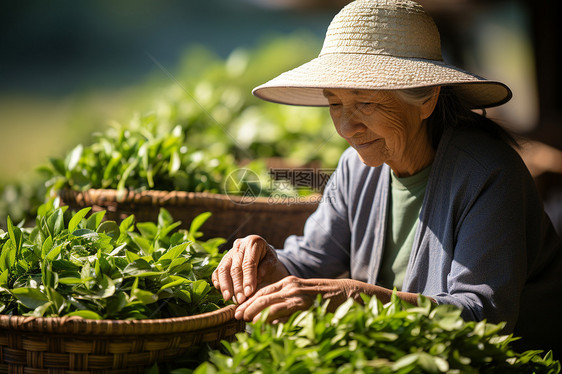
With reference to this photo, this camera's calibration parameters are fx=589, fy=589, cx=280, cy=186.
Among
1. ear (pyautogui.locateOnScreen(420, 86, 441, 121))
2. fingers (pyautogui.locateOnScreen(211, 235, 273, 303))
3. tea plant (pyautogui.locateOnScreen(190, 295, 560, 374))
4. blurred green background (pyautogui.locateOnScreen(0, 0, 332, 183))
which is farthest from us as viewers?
blurred green background (pyautogui.locateOnScreen(0, 0, 332, 183))

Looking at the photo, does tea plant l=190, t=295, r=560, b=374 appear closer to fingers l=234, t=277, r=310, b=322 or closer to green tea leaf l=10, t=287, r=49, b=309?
fingers l=234, t=277, r=310, b=322

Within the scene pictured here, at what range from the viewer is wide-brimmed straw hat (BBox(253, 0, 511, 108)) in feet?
4.30

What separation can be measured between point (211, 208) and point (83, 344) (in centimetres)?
93

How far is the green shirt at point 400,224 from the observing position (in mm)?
1660

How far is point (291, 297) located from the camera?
1123 millimetres

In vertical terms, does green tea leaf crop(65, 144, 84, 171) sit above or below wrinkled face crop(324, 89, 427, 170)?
below

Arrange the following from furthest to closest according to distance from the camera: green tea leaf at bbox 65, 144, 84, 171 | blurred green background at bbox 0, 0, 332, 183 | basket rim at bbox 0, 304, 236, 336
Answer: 1. blurred green background at bbox 0, 0, 332, 183
2. green tea leaf at bbox 65, 144, 84, 171
3. basket rim at bbox 0, 304, 236, 336

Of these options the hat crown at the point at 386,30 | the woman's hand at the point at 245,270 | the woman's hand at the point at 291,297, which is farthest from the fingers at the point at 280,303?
the hat crown at the point at 386,30

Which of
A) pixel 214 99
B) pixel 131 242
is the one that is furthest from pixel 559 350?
pixel 214 99

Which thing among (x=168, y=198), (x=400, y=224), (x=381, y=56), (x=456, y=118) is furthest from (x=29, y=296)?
(x=456, y=118)

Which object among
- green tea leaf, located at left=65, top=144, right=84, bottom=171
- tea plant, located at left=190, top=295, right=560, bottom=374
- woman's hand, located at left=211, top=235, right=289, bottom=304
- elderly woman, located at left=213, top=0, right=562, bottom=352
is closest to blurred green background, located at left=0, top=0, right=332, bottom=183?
green tea leaf, located at left=65, top=144, right=84, bottom=171

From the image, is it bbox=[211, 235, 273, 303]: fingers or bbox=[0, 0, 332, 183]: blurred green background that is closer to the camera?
bbox=[211, 235, 273, 303]: fingers

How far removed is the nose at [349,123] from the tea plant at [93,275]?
0.45m

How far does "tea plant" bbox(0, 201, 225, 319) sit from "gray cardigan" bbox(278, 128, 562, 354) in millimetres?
476
